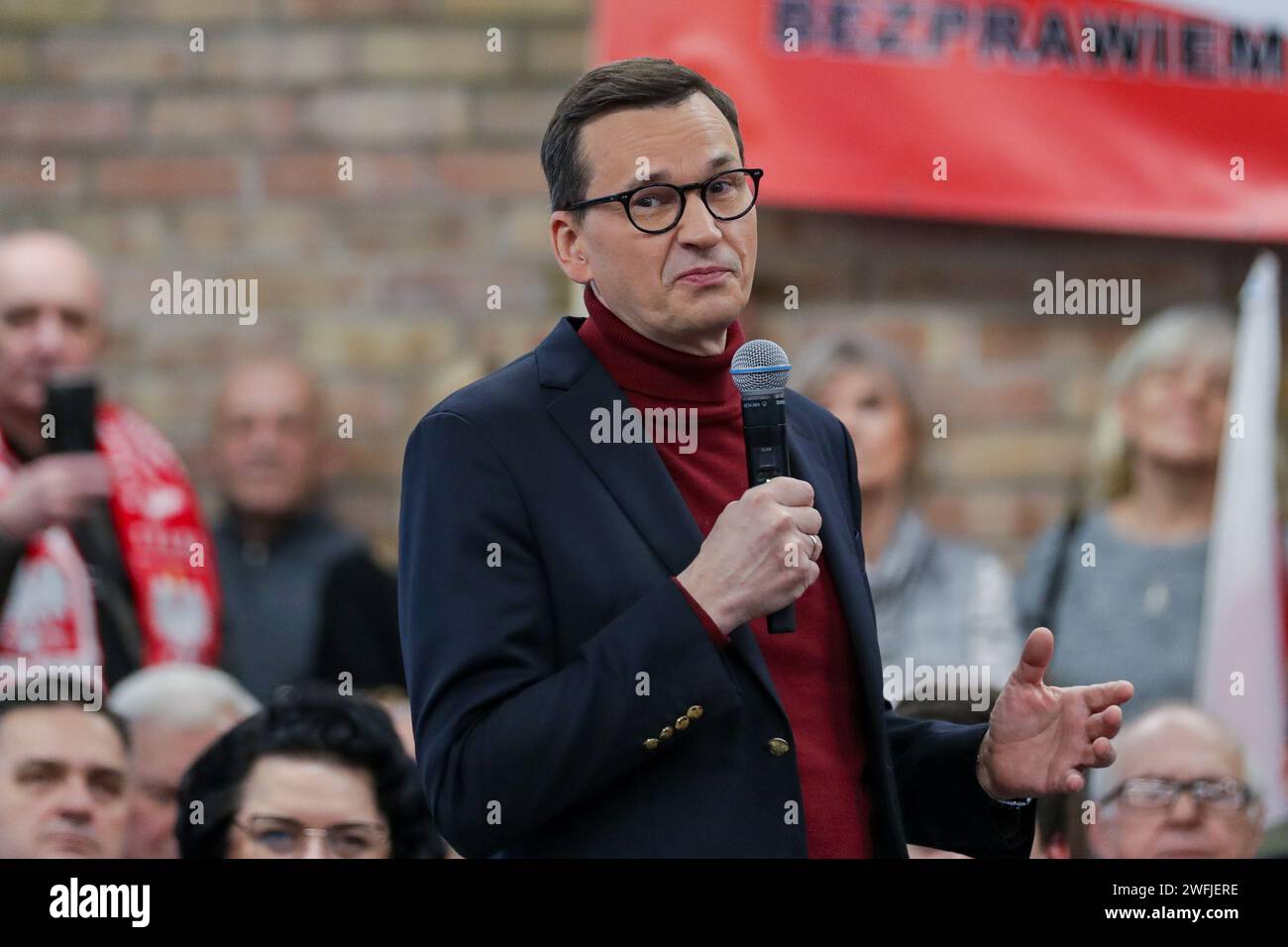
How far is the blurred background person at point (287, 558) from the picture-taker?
430 centimetres

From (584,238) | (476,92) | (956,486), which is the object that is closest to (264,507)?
(476,92)

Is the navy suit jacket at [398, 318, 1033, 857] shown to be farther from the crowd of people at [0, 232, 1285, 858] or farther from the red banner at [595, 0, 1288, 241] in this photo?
the red banner at [595, 0, 1288, 241]

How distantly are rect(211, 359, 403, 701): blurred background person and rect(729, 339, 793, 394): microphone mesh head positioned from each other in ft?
7.40

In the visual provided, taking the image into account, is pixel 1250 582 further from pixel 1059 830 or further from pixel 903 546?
pixel 1059 830

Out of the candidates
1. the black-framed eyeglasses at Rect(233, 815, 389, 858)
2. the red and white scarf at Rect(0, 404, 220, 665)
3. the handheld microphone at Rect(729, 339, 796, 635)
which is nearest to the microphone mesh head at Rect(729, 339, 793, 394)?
the handheld microphone at Rect(729, 339, 796, 635)

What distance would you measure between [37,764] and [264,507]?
47.5 inches

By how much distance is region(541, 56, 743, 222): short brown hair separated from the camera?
2.13 metres

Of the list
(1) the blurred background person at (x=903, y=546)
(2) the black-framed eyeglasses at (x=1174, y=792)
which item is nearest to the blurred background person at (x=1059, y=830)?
(2) the black-framed eyeglasses at (x=1174, y=792)

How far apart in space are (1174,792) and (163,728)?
Result: 1.94 meters

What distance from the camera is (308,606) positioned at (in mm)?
4402

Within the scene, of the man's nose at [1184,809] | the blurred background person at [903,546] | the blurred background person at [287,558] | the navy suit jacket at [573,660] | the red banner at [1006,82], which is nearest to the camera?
the navy suit jacket at [573,660]

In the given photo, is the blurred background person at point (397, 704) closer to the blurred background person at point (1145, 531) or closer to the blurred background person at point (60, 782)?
the blurred background person at point (60, 782)

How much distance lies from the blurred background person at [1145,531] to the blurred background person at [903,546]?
144 mm
